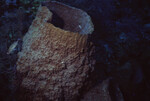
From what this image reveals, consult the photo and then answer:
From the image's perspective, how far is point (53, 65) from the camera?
1126mm

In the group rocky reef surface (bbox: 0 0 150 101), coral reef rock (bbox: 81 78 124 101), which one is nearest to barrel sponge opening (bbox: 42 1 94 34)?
rocky reef surface (bbox: 0 0 150 101)

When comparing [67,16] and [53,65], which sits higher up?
[67,16]

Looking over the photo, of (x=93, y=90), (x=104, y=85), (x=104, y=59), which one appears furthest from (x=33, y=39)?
(x=104, y=59)

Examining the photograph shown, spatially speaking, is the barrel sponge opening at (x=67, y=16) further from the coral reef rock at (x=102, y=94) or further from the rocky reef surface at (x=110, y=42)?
the coral reef rock at (x=102, y=94)

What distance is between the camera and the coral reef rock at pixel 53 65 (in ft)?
3.64

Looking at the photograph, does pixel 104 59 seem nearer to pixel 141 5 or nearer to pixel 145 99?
pixel 145 99

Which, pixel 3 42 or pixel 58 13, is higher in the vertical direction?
pixel 58 13

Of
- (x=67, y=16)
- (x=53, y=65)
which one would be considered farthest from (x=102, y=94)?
(x=67, y=16)

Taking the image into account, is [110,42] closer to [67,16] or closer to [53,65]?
[67,16]

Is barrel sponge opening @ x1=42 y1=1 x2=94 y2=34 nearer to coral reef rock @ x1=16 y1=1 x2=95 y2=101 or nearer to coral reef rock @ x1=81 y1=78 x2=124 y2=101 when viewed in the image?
coral reef rock @ x1=16 y1=1 x2=95 y2=101

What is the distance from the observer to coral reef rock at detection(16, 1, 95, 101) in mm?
1110

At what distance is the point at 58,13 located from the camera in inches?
71.2

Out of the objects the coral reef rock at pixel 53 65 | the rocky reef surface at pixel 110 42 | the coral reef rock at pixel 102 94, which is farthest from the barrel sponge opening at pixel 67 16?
the coral reef rock at pixel 102 94

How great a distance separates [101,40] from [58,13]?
1.24m
